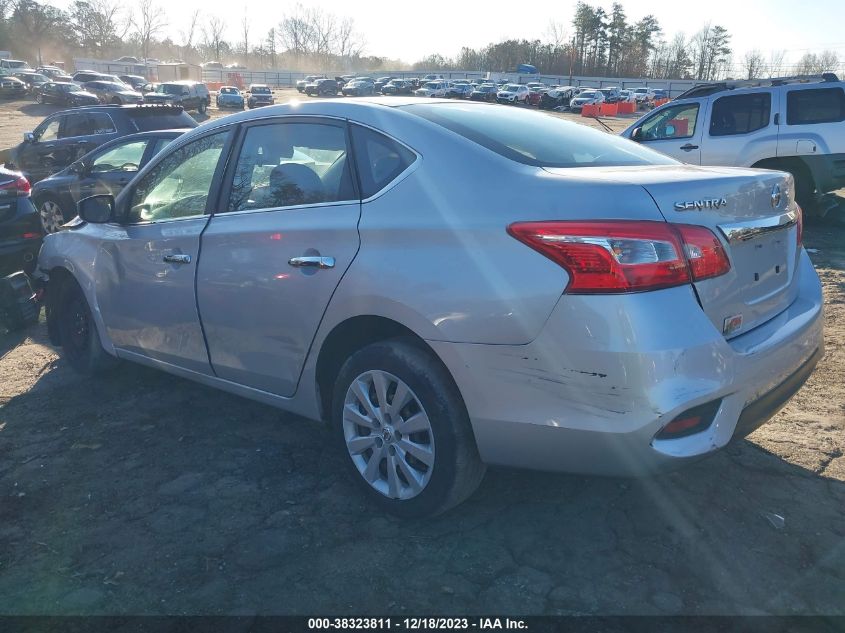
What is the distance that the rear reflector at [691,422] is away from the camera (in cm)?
240

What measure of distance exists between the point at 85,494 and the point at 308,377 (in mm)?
1238

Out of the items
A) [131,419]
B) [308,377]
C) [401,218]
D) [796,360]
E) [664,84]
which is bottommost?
[131,419]

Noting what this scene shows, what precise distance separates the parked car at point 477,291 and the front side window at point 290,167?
11mm

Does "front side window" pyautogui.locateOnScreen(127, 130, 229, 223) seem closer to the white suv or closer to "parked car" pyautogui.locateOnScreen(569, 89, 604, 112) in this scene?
the white suv

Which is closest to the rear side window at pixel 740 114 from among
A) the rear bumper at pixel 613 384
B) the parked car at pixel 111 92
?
the rear bumper at pixel 613 384

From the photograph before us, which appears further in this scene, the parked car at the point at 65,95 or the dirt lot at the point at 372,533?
the parked car at the point at 65,95

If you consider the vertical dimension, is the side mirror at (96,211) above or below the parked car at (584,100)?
below

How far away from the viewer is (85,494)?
340 centimetres

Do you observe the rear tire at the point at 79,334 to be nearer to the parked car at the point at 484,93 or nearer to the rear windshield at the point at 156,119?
the rear windshield at the point at 156,119

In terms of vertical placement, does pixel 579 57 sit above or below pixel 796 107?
above

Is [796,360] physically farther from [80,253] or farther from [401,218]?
[80,253]

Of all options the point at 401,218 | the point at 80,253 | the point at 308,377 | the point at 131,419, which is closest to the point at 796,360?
the point at 401,218

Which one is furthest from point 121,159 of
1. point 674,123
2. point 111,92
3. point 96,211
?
point 111,92

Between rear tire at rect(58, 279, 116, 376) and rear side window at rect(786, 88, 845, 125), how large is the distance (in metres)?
9.14
